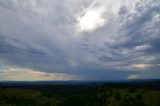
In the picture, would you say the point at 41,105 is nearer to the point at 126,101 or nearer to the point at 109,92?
the point at 109,92

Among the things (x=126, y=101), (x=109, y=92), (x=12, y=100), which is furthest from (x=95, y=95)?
(x=12, y=100)

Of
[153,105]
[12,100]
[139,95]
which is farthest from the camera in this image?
[12,100]

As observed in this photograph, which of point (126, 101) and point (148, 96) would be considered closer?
point (126, 101)

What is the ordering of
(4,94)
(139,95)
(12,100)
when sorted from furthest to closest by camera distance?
(4,94) < (12,100) < (139,95)

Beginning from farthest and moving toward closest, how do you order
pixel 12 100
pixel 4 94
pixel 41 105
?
pixel 4 94, pixel 12 100, pixel 41 105

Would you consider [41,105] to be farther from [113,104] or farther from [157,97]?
[157,97]

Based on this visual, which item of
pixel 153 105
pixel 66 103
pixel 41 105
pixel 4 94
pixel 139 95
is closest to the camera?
pixel 66 103

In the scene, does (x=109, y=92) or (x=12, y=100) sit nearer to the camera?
(x=109, y=92)

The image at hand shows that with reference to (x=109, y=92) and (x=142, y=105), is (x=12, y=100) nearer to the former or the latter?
(x=109, y=92)

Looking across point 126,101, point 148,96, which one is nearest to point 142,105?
point 126,101

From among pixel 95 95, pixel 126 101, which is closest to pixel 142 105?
pixel 126 101
